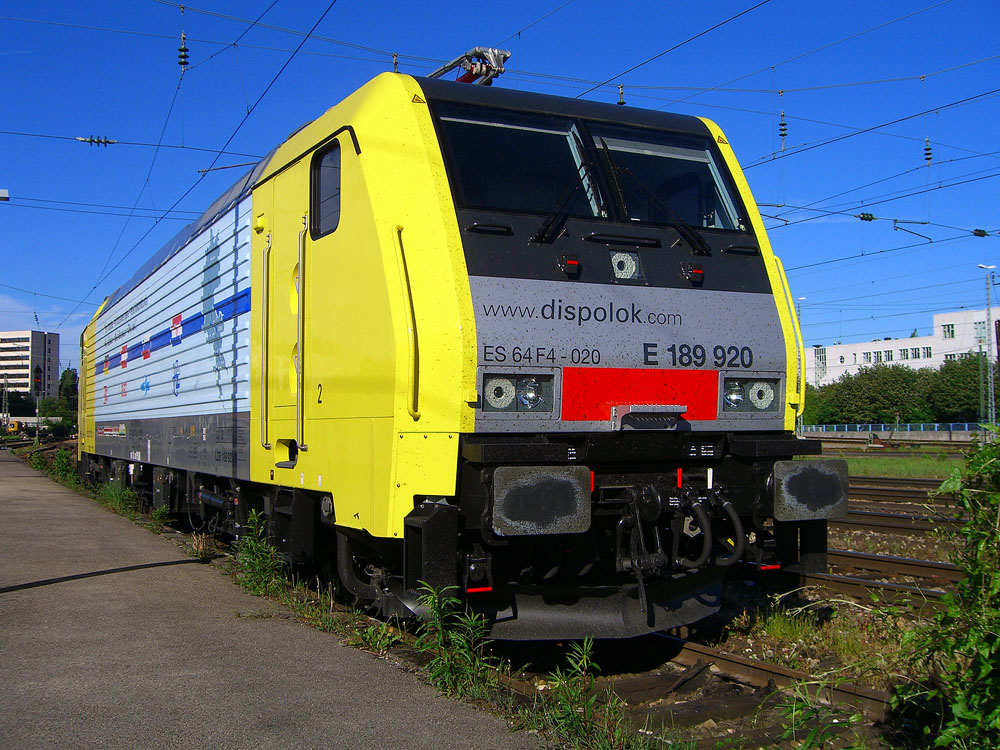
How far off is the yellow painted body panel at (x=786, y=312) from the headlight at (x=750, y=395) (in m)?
0.11

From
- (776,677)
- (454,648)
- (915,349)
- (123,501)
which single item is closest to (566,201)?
(454,648)

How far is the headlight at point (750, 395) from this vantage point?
579 centimetres

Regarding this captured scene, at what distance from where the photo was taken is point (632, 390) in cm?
547

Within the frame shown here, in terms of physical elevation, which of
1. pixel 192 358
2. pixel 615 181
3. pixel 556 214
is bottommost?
pixel 192 358

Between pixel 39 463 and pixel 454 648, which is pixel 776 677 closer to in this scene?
pixel 454 648

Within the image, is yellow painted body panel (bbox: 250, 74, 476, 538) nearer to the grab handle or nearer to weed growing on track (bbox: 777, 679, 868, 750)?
weed growing on track (bbox: 777, 679, 868, 750)

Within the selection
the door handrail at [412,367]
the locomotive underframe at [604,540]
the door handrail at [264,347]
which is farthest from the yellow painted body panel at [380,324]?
the door handrail at [264,347]

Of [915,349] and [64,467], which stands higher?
[915,349]

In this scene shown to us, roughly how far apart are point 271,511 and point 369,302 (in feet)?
8.54

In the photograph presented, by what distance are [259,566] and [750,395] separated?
13.3ft

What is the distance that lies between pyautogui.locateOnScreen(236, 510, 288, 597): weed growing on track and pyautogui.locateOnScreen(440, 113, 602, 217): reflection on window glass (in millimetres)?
3458

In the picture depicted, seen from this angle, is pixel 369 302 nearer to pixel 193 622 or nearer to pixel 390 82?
pixel 390 82

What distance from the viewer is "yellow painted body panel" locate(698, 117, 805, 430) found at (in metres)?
5.98

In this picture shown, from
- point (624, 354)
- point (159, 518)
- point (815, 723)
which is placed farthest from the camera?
point (159, 518)
